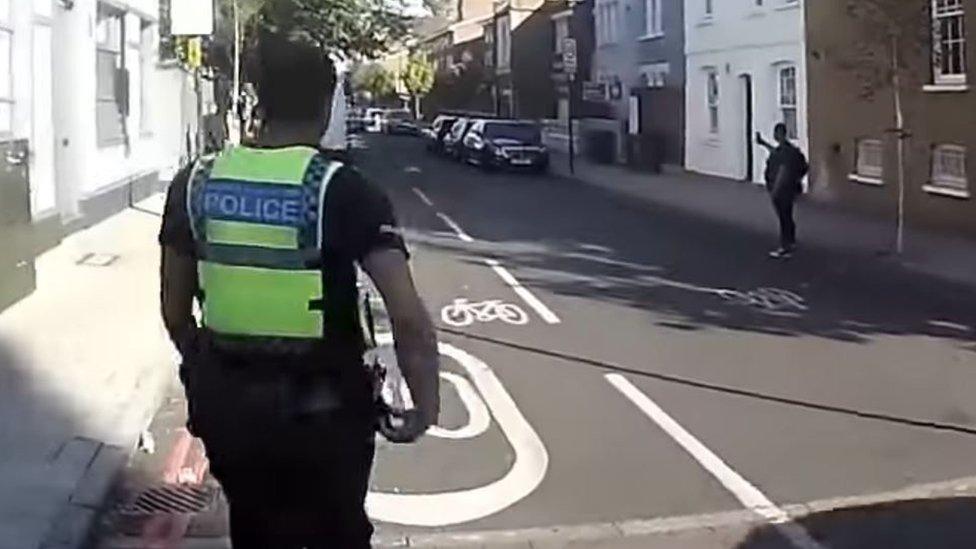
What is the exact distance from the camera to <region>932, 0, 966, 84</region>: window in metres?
22.4

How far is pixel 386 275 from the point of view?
11.6 ft

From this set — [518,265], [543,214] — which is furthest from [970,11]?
[543,214]

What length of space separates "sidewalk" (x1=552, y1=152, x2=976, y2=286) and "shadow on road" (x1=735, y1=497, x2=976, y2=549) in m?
10.3

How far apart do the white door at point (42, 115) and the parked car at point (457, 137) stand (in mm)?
30377

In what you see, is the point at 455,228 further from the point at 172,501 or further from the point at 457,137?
the point at 457,137

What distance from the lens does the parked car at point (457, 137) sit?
5028 centimetres

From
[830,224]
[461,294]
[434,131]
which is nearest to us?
[461,294]

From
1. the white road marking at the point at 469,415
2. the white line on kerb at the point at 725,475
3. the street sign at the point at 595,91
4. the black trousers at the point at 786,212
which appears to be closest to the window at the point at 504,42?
the street sign at the point at 595,91

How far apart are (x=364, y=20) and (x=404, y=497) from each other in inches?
1306

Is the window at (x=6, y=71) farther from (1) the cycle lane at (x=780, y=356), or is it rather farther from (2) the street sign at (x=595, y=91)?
(2) the street sign at (x=595, y=91)

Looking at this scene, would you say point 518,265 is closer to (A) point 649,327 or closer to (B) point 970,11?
(A) point 649,327

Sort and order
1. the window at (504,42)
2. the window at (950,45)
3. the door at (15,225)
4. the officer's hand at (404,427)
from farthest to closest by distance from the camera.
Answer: the window at (504,42) < the window at (950,45) < the door at (15,225) < the officer's hand at (404,427)

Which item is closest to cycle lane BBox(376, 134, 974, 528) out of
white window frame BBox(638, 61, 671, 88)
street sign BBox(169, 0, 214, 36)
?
street sign BBox(169, 0, 214, 36)

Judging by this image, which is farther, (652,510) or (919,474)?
(919,474)
